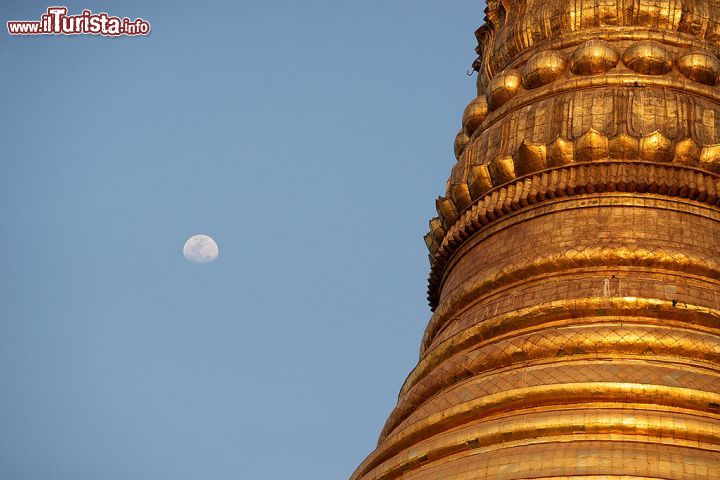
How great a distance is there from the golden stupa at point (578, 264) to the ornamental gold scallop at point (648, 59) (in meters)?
0.02

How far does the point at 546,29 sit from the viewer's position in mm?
18266

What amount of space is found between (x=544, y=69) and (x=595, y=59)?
0.64m

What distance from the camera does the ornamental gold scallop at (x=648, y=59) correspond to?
17.0 m

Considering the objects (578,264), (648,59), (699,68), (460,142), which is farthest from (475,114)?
(578,264)

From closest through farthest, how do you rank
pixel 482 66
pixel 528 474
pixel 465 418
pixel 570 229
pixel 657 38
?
pixel 528 474, pixel 465 418, pixel 570 229, pixel 657 38, pixel 482 66

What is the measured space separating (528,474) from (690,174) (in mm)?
4675

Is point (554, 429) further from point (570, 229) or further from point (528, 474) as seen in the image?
point (570, 229)

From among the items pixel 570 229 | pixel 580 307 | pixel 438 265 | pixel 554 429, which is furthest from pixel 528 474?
pixel 438 265

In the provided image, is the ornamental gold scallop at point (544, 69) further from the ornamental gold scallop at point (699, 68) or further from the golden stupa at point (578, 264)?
the ornamental gold scallop at point (699, 68)

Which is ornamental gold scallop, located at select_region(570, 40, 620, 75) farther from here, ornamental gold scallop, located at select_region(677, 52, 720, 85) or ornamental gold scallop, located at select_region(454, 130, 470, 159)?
ornamental gold scallop, located at select_region(454, 130, 470, 159)

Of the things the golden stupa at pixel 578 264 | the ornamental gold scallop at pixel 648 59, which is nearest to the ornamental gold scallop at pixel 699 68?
the golden stupa at pixel 578 264

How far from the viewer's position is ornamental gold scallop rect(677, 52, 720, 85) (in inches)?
671

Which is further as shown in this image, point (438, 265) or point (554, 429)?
point (438, 265)

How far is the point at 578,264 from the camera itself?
1533 cm
